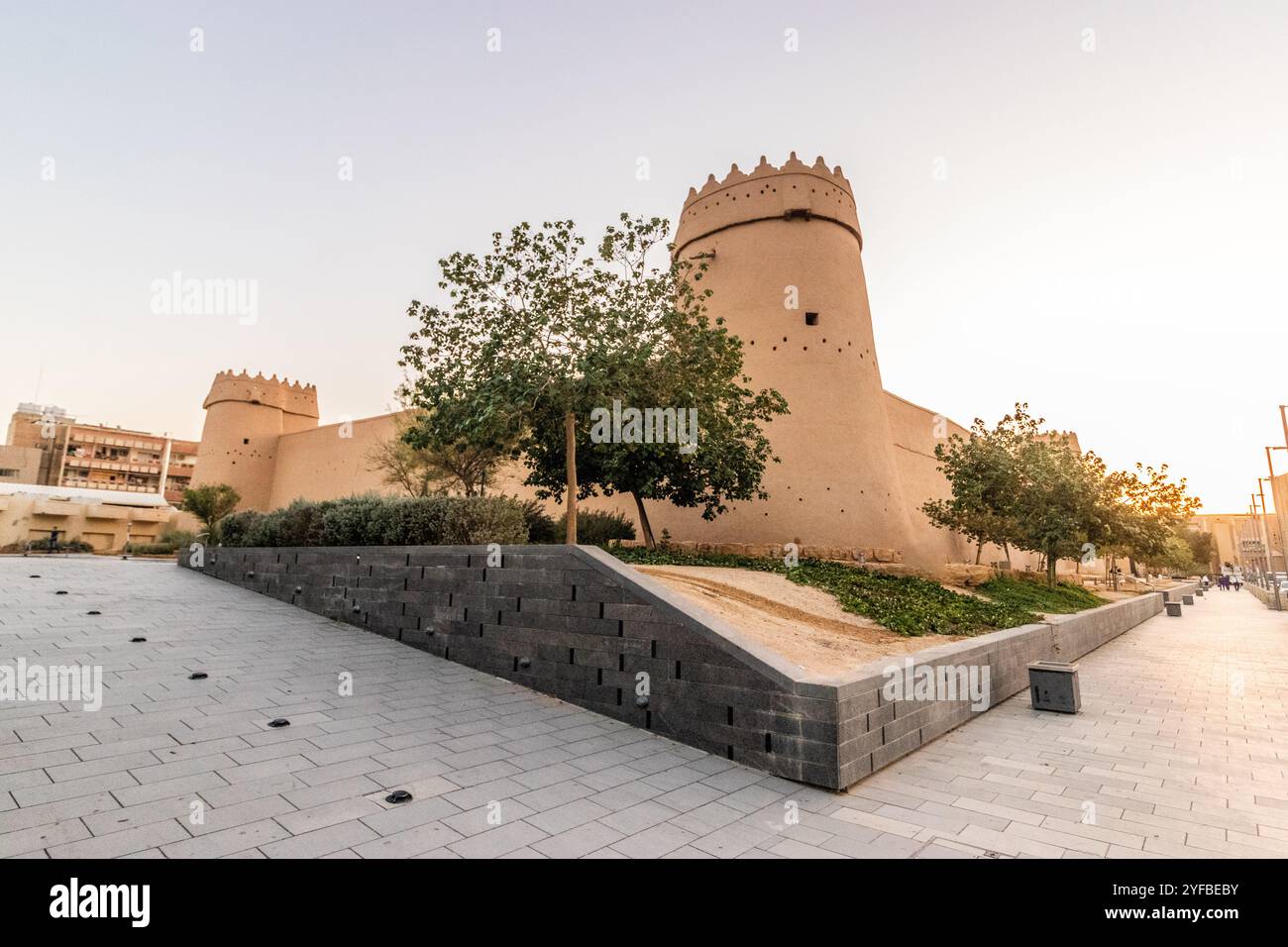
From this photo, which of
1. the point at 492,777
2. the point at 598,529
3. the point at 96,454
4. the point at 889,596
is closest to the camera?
the point at 492,777

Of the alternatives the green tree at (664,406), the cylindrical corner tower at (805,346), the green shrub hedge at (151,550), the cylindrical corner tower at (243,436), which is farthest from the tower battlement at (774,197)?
the cylindrical corner tower at (243,436)

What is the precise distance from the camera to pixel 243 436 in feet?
125

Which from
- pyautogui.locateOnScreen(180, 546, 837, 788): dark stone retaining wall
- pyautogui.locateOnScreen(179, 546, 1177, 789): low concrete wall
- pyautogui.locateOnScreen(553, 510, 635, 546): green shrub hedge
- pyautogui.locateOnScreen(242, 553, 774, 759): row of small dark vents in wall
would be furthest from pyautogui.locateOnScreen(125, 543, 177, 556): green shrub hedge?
pyautogui.locateOnScreen(242, 553, 774, 759): row of small dark vents in wall

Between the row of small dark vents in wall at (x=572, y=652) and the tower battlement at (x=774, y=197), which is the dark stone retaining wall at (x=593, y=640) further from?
the tower battlement at (x=774, y=197)

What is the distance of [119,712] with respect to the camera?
5.04m

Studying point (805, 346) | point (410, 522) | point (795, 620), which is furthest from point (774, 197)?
point (410, 522)

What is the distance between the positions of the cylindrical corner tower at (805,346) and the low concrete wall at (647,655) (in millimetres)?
9130

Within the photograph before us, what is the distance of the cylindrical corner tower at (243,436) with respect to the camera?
3756cm

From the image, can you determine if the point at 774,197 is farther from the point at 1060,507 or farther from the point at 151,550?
the point at 151,550

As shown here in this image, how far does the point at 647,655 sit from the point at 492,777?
184 centimetres
